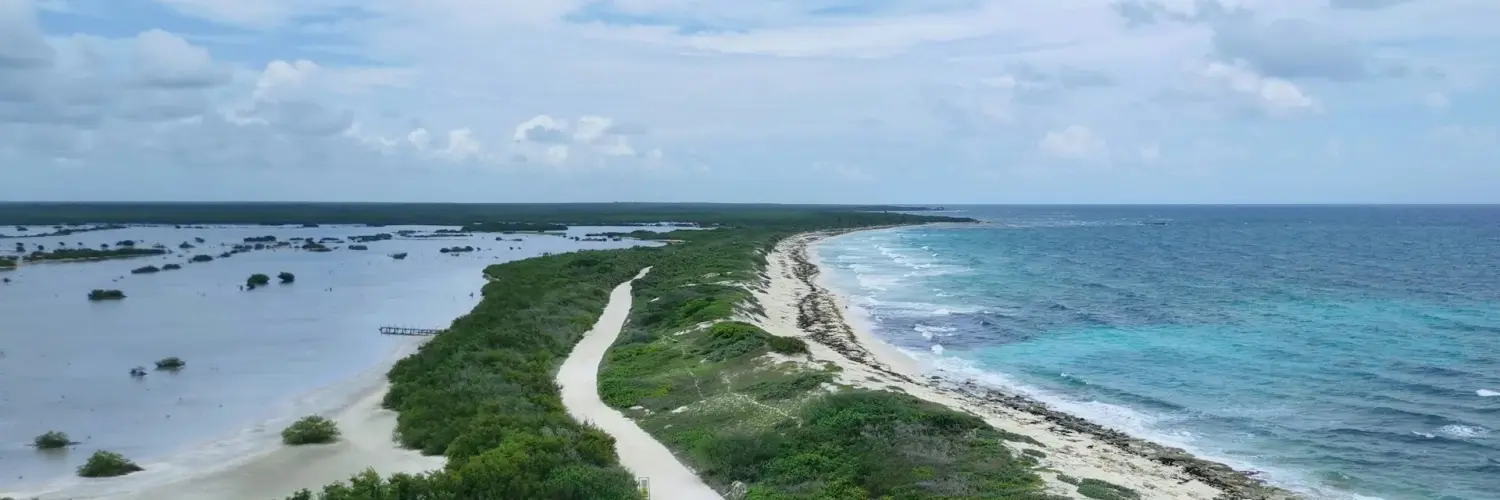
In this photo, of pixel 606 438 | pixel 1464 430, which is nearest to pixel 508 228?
pixel 606 438

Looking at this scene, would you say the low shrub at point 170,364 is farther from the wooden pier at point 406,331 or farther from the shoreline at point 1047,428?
the shoreline at point 1047,428

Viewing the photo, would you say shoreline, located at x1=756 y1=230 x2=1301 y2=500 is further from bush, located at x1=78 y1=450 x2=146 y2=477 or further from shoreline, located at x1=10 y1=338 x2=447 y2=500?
bush, located at x1=78 y1=450 x2=146 y2=477

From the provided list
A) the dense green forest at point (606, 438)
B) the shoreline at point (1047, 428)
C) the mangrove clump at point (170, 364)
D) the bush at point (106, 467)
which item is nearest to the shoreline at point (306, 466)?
the dense green forest at point (606, 438)

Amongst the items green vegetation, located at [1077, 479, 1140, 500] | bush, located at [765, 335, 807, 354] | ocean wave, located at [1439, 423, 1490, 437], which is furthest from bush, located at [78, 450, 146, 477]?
ocean wave, located at [1439, 423, 1490, 437]

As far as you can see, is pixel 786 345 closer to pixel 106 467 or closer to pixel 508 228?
pixel 106 467

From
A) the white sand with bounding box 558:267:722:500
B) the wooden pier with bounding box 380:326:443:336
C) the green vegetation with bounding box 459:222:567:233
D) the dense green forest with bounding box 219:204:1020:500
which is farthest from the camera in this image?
the green vegetation with bounding box 459:222:567:233

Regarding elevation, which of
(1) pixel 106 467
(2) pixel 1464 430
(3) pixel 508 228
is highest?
(3) pixel 508 228

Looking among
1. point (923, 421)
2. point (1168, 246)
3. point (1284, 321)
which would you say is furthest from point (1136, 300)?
point (1168, 246)
